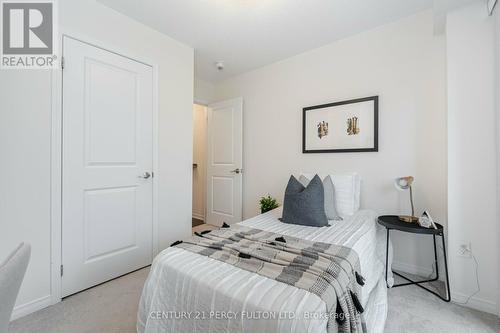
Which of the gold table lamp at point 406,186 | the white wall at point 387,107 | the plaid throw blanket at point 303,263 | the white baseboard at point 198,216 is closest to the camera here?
the plaid throw blanket at point 303,263

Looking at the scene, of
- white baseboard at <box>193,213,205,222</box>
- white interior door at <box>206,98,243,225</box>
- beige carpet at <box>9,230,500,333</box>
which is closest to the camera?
beige carpet at <box>9,230,500,333</box>

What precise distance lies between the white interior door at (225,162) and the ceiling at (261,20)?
969 millimetres

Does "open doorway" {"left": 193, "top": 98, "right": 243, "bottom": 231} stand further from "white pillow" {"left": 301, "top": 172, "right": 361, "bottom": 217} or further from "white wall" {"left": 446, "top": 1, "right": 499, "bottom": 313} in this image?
"white wall" {"left": 446, "top": 1, "right": 499, "bottom": 313}

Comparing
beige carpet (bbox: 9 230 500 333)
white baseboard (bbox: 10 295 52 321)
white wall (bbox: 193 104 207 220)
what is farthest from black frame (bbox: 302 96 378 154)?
white baseboard (bbox: 10 295 52 321)

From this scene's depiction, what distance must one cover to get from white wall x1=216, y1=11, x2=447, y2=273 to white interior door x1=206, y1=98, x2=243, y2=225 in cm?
61

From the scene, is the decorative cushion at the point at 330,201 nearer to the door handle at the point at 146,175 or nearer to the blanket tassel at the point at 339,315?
the blanket tassel at the point at 339,315

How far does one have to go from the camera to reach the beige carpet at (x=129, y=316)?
4.87 feet

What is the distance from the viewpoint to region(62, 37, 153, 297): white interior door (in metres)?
1.86

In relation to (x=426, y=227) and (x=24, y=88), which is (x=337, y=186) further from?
(x=24, y=88)

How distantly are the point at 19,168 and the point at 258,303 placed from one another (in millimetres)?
1922

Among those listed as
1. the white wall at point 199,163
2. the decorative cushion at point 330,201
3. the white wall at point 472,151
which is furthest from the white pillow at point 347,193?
the white wall at point 199,163

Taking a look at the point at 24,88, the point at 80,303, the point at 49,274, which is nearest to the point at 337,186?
the point at 80,303

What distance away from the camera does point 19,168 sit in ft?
5.29

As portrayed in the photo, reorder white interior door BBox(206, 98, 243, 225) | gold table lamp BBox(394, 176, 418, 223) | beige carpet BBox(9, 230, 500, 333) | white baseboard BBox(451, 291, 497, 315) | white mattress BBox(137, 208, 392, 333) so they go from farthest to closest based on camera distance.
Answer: white interior door BBox(206, 98, 243, 225) → gold table lamp BBox(394, 176, 418, 223) → white baseboard BBox(451, 291, 497, 315) → beige carpet BBox(9, 230, 500, 333) → white mattress BBox(137, 208, 392, 333)
